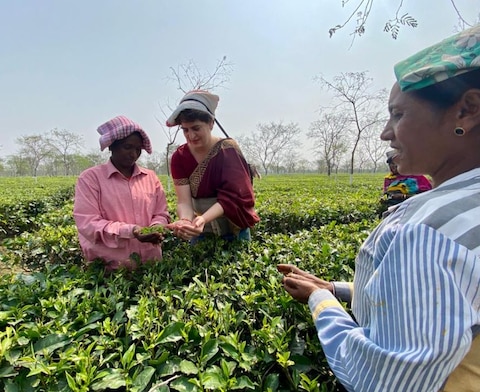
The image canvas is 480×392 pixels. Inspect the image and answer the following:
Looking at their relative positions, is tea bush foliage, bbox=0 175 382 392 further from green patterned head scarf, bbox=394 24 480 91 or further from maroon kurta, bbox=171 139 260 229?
green patterned head scarf, bbox=394 24 480 91

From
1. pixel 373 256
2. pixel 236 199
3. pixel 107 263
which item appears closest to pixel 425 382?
pixel 373 256

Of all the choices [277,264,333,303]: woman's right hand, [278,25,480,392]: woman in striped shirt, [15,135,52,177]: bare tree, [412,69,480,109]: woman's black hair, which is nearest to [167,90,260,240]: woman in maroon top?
[277,264,333,303]: woman's right hand

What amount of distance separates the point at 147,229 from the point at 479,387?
157cm

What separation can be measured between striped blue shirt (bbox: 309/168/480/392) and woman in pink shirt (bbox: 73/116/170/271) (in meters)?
1.40

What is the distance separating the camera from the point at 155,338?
1064mm

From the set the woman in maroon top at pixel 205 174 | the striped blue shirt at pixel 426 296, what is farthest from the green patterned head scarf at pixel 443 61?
the woman in maroon top at pixel 205 174

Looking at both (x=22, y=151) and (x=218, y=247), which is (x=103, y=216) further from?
(x=22, y=151)

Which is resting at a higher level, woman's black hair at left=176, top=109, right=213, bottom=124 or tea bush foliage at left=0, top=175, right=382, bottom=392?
woman's black hair at left=176, top=109, right=213, bottom=124

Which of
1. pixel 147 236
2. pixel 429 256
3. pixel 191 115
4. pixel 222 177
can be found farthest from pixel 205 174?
pixel 429 256

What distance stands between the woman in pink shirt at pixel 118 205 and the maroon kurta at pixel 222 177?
0.86 feet

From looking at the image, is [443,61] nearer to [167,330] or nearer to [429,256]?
[429,256]

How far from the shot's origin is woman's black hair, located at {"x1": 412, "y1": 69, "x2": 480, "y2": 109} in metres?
0.63

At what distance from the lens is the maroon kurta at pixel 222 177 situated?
1964mm

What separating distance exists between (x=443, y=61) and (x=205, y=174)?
1.51 metres
